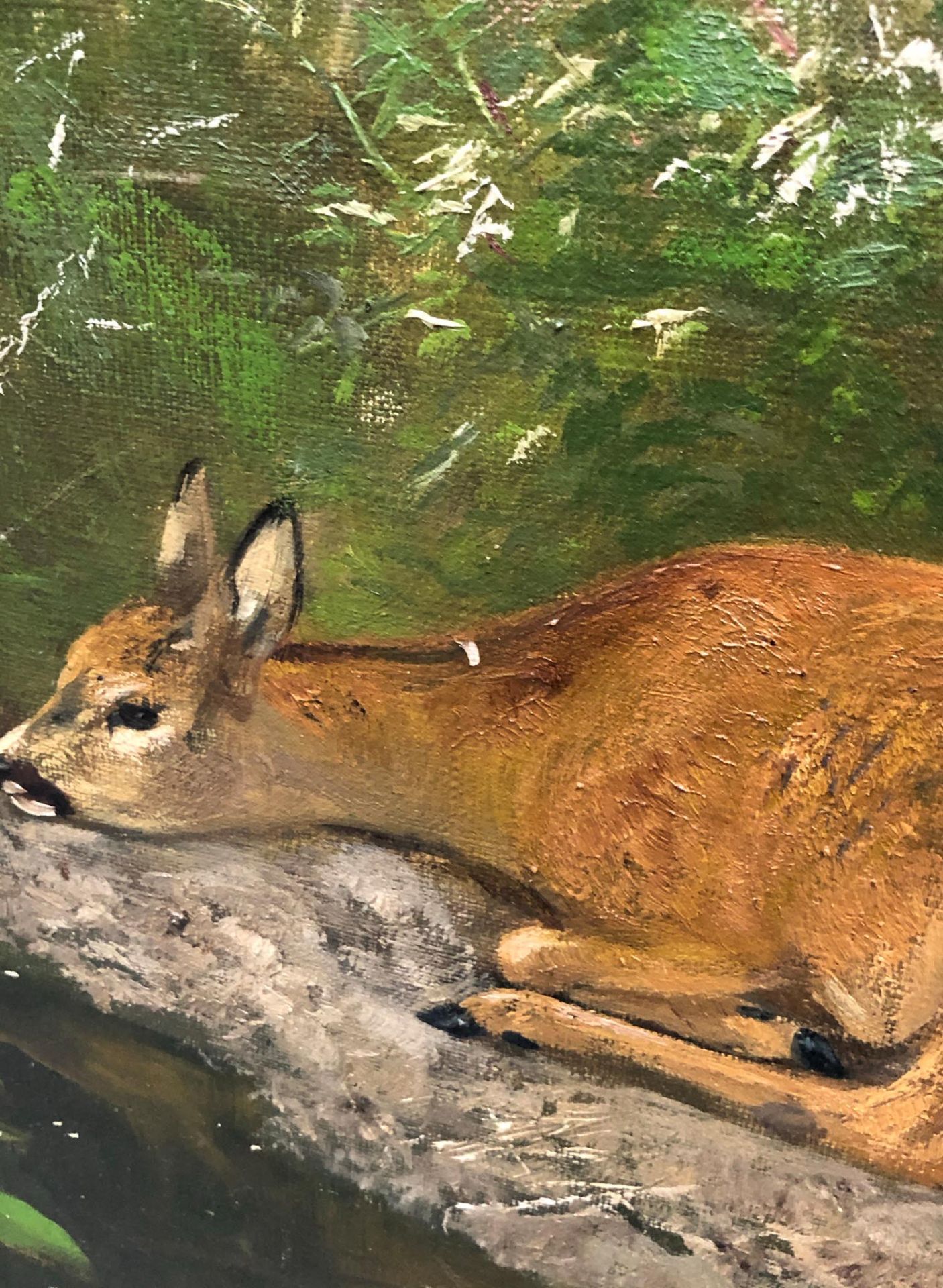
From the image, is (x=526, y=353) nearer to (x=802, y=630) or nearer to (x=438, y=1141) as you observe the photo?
(x=802, y=630)

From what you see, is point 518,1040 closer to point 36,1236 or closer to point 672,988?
point 672,988

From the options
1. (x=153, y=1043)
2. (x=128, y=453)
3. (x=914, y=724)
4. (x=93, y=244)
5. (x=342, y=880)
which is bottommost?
(x=153, y=1043)

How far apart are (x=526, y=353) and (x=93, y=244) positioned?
629mm

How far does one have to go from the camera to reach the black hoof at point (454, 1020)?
1.21 metres

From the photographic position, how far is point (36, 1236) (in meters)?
1.47

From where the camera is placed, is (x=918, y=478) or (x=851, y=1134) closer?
(x=918, y=478)

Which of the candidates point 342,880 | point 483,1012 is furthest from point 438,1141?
point 342,880

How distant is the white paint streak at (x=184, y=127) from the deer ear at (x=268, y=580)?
0.49 meters

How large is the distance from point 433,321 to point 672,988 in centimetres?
95

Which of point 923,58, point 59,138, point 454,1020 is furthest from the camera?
point 454,1020

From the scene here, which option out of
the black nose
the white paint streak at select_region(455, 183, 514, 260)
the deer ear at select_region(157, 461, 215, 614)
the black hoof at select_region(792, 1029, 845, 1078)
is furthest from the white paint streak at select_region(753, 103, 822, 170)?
the black nose

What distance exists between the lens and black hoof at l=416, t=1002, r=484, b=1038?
121 cm

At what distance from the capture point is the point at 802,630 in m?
1.02

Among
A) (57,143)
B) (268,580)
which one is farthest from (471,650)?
(57,143)
